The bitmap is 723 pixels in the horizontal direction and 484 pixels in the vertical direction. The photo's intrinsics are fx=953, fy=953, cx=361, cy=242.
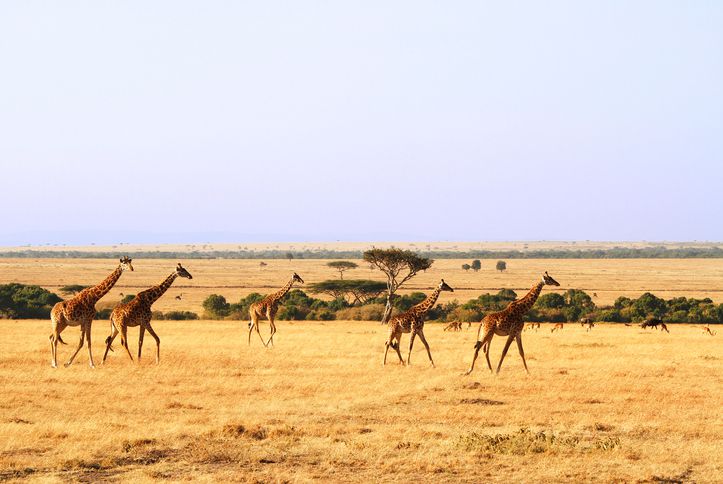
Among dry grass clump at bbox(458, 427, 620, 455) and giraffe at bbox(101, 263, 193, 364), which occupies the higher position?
giraffe at bbox(101, 263, 193, 364)

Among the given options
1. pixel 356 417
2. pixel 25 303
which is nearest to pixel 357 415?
pixel 356 417

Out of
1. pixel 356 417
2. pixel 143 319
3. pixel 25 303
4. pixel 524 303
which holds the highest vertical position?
pixel 524 303

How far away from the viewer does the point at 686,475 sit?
1194cm

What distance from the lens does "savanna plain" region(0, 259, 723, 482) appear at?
40.1ft

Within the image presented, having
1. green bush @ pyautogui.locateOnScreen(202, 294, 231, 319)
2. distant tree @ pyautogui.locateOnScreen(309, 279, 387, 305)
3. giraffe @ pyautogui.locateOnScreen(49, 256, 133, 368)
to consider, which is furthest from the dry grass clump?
distant tree @ pyautogui.locateOnScreen(309, 279, 387, 305)

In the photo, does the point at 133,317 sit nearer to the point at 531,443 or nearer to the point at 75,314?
the point at 75,314

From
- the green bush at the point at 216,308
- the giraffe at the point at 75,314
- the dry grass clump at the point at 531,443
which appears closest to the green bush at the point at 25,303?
the green bush at the point at 216,308

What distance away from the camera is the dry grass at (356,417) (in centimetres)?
1221

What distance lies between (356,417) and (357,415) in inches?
6.8

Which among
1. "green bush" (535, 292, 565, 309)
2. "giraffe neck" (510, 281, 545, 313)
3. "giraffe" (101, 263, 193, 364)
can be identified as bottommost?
"green bush" (535, 292, 565, 309)

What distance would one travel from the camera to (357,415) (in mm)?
16031

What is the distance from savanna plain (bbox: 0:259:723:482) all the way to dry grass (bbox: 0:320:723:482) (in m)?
0.04

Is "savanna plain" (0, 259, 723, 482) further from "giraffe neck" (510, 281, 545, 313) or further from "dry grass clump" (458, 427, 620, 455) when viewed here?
"giraffe neck" (510, 281, 545, 313)

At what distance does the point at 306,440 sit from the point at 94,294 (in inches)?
385
